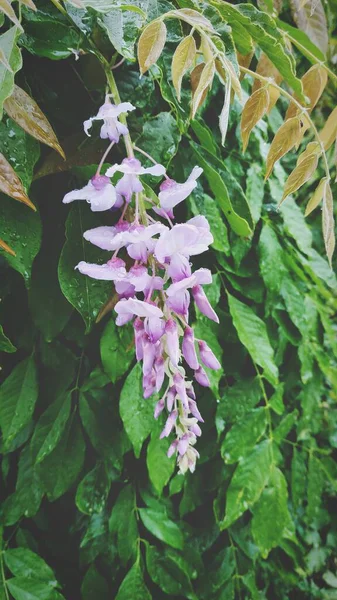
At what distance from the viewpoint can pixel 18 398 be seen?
2.63 feet

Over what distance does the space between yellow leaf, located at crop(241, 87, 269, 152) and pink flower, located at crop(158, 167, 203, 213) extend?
0.12m

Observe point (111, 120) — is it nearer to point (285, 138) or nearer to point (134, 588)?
point (285, 138)

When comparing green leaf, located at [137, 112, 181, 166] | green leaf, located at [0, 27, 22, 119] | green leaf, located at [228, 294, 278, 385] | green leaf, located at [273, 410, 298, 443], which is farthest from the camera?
green leaf, located at [273, 410, 298, 443]

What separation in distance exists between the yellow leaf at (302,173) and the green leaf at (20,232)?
0.30 m

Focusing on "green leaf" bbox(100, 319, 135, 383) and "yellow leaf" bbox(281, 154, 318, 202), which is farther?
"green leaf" bbox(100, 319, 135, 383)

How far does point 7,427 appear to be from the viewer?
2.55 ft

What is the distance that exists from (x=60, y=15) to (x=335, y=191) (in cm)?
111

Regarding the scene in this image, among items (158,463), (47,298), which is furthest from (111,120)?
(158,463)

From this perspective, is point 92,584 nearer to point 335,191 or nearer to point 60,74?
point 60,74

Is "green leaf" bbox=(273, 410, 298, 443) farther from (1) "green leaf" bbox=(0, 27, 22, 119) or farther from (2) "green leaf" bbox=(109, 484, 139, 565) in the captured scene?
(1) "green leaf" bbox=(0, 27, 22, 119)

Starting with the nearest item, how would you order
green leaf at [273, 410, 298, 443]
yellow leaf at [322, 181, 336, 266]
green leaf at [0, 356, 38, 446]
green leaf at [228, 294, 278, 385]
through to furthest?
yellow leaf at [322, 181, 336, 266] → green leaf at [0, 356, 38, 446] → green leaf at [228, 294, 278, 385] → green leaf at [273, 410, 298, 443]

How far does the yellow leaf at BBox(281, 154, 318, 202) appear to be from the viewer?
0.59m

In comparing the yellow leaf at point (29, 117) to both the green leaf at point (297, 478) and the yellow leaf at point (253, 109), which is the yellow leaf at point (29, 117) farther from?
the green leaf at point (297, 478)

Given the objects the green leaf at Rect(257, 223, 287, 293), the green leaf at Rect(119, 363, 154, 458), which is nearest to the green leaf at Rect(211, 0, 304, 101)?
the green leaf at Rect(257, 223, 287, 293)
